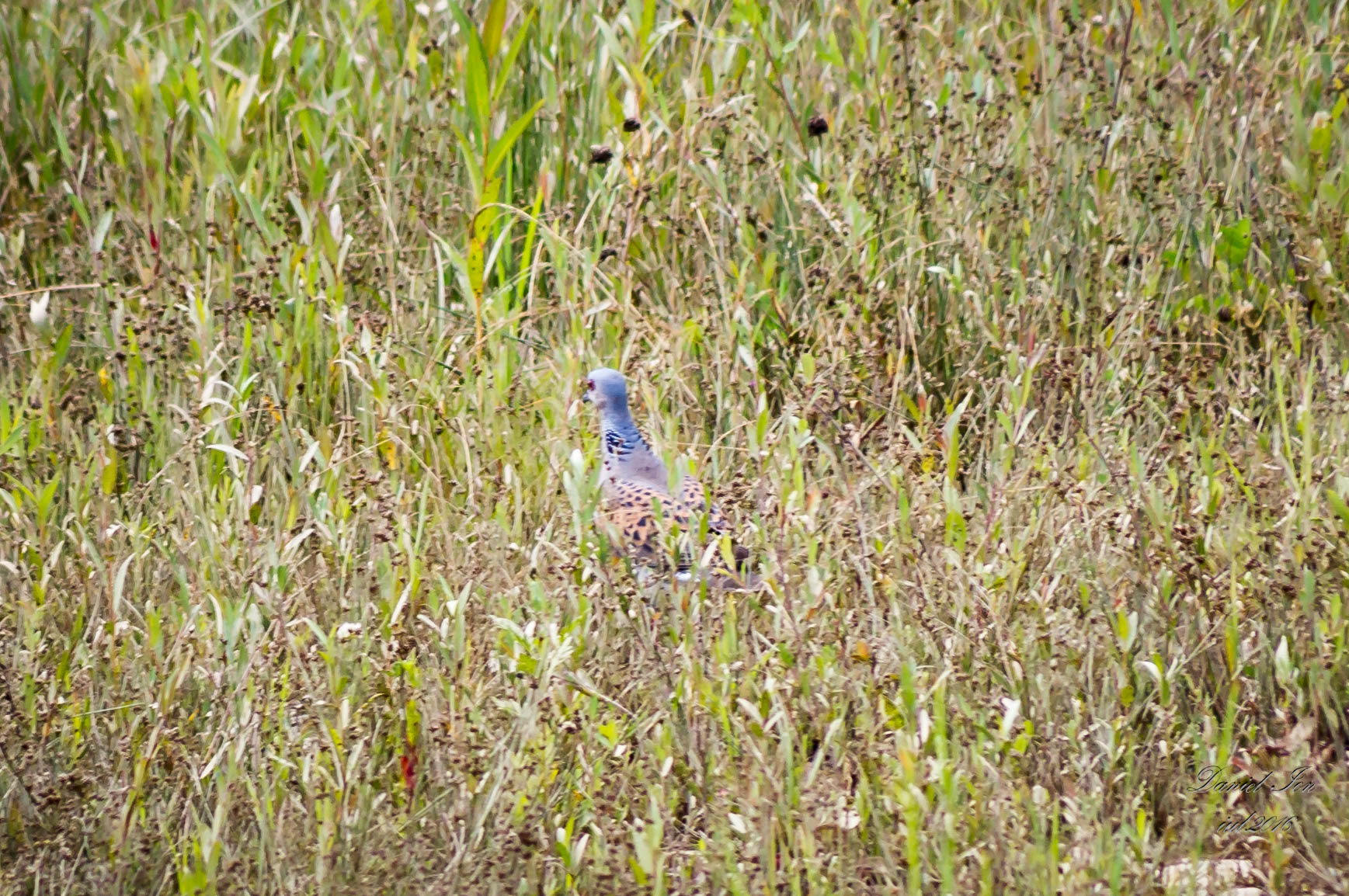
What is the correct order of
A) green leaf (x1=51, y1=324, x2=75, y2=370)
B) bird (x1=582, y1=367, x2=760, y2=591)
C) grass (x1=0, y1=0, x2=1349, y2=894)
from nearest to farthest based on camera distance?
grass (x1=0, y1=0, x2=1349, y2=894) < bird (x1=582, y1=367, x2=760, y2=591) < green leaf (x1=51, y1=324, x2=75, y2=370)

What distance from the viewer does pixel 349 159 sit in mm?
4887

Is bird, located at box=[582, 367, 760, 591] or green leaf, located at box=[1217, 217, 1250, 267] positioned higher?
green leaf, located at box=[1217, 217, 1250, 267]

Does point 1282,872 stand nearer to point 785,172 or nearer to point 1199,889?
point 1199,889

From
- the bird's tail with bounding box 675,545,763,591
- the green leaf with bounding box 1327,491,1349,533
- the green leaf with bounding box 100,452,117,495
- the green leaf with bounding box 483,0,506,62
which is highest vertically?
the green leaf with bounding box 483,0,506,62

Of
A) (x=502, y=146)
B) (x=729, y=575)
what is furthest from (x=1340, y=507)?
(x=502, y=146)

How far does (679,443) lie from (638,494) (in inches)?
12.3

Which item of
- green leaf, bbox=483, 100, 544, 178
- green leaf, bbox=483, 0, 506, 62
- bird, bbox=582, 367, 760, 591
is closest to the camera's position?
bird, bbox=582, 367, 760, 591

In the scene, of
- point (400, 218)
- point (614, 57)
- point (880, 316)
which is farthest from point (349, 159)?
point (880, 316)

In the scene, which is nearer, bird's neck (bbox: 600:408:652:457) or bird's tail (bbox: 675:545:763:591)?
bird's tail (bbox: 675:545:763:591)

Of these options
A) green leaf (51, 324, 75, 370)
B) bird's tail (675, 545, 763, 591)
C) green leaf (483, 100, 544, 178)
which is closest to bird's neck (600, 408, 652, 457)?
bird's tail (675, 545, 763, 591)

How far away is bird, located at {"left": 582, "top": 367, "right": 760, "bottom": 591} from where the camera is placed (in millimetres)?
3371

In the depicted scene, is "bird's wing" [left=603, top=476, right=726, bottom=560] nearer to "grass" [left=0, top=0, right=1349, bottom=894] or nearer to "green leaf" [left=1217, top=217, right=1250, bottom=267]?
"grass" [left=0, top=0, right=1349, bottom=894]

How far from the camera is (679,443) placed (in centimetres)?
402

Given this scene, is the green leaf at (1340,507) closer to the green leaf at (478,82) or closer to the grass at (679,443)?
the grass at (679,443)
